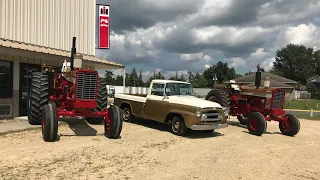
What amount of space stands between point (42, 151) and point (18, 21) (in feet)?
28.5

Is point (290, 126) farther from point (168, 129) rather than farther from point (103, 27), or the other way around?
point (103, 27)

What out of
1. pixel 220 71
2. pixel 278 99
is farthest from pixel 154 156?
pixel 220 71

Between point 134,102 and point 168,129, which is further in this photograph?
point 134,102

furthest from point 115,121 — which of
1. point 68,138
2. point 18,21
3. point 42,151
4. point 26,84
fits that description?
point 18,21

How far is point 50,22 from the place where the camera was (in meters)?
16.4

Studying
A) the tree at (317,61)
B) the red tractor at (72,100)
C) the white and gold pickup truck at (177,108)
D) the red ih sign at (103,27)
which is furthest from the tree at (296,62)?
the red tractor at (72,100)

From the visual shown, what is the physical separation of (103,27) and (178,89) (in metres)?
9.93

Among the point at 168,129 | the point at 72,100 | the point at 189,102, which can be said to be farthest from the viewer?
the point at 168,129

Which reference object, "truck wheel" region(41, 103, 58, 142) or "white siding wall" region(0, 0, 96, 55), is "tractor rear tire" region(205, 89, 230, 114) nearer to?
"truck wheel" region(41, 103, 58, 142)

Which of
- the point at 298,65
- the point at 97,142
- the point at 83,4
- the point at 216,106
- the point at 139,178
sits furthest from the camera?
the point at 298,65

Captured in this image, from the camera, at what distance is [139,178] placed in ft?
20.0

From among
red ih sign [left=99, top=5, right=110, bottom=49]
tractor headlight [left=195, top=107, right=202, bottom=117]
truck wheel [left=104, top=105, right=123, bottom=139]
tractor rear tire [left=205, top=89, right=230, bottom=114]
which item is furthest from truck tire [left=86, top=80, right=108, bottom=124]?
red ih sign [left=99, top=5, right=110, bottom=49]

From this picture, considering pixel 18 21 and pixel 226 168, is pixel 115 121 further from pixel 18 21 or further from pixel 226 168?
pixel 18 21

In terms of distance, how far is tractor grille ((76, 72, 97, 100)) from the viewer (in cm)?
948
